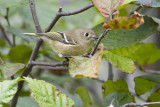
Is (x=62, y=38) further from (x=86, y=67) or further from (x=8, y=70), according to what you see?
(x=86, y=67)

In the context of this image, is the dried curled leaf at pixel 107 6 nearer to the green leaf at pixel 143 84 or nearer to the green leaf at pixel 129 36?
the green leaf at pixel 129 36

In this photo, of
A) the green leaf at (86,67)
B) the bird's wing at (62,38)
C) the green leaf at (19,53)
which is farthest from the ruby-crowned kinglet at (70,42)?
the green leaf at (86,67)

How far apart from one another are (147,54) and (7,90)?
0.76 m

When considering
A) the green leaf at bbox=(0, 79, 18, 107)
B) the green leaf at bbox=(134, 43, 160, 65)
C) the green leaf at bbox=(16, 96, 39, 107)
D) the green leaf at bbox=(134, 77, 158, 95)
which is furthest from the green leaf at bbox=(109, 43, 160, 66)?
the green leaf at bbox=(0, 79, 18, 107)

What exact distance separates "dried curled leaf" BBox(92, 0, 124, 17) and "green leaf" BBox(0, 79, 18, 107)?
0.29 metres

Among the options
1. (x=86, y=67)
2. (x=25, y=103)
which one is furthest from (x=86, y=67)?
(x=25, y=103)

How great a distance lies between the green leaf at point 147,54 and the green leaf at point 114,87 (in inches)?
12.1

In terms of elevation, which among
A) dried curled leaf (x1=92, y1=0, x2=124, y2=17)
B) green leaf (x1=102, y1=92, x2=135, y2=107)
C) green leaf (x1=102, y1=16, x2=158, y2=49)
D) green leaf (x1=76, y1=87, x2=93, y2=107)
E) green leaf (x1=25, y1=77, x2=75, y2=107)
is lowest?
green leaf (x1=76, y1=87, x2=93, y2=107)

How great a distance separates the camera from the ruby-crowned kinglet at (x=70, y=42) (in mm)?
1273

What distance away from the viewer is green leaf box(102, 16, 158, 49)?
894 millimetres

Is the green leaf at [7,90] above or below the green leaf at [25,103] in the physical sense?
above

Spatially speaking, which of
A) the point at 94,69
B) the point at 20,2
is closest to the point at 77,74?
the point at 94,69

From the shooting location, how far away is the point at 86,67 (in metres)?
0.63

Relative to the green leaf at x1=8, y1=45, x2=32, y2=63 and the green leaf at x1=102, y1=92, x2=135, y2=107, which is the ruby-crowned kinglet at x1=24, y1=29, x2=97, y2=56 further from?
the green leaf at x1=102, y1=92, x2=135, y2=107
